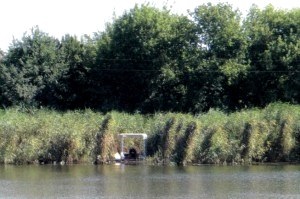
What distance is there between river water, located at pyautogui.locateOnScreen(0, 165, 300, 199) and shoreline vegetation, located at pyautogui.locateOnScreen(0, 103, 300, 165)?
1907 mm

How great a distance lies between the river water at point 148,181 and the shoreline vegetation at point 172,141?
1907mm

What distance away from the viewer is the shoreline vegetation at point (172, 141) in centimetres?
3688

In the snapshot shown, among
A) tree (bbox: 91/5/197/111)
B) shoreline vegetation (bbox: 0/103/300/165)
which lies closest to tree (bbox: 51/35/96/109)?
tree (bbox: 91/5/197/111)

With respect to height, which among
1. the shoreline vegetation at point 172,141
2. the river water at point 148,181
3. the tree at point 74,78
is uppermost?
the tree at point 74,78

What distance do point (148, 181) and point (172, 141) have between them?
950 cm

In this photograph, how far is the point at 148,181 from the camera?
27.8 m

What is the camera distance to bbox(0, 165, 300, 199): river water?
942 inches

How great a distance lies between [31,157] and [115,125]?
15.5 ft

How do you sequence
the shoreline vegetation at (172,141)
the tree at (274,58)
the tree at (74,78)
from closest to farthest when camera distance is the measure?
the shoreline vegetation at (172,141) < the tree at (274,58) < the tree at (74,78)

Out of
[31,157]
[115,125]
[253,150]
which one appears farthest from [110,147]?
[253,150]

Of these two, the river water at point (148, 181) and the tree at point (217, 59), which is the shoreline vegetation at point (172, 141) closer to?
the river water at point (148, 181)

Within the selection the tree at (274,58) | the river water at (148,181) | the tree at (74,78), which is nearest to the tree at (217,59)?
the tree at (274,58)

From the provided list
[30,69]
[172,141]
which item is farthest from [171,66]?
Answer: [172,141]

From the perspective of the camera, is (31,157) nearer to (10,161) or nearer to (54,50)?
(10,161)
